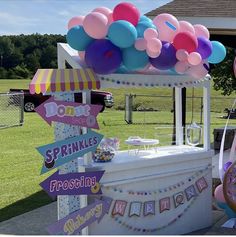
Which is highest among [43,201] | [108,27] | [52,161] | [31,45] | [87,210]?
[31,45]

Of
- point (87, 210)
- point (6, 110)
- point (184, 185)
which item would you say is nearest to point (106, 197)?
point (87, 210)

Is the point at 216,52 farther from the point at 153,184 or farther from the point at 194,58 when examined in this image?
the point at 153,184

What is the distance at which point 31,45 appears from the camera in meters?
50.0

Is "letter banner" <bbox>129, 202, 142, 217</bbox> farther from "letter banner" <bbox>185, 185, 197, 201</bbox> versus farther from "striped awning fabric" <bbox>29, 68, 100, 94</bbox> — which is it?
"striped awning fabric" <bbox>29, 68, 100, 94</bbox>

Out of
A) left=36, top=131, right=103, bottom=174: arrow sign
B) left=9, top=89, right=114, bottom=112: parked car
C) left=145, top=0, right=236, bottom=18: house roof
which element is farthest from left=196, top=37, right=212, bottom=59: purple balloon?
left=9, top=89, right=114, bottom=112: parked car

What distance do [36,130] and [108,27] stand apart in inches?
458

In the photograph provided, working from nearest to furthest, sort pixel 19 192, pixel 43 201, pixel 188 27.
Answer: pixel 188 27 → pixel 43 201 → pixel 19 192

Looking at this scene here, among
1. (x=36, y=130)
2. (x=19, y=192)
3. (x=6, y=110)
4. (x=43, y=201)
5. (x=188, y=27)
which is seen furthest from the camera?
(x=6, y=110)

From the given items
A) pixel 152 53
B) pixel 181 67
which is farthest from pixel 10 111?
pixel 152 53

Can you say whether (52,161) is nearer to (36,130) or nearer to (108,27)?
(108,27)

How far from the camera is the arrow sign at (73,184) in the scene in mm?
4359

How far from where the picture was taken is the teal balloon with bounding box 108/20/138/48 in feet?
14.8

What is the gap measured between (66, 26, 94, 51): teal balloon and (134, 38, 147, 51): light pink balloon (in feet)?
1.51

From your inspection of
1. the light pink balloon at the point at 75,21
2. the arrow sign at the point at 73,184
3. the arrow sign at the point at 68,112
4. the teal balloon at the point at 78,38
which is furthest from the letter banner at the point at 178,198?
the light pink balloon at the point at 75,21
